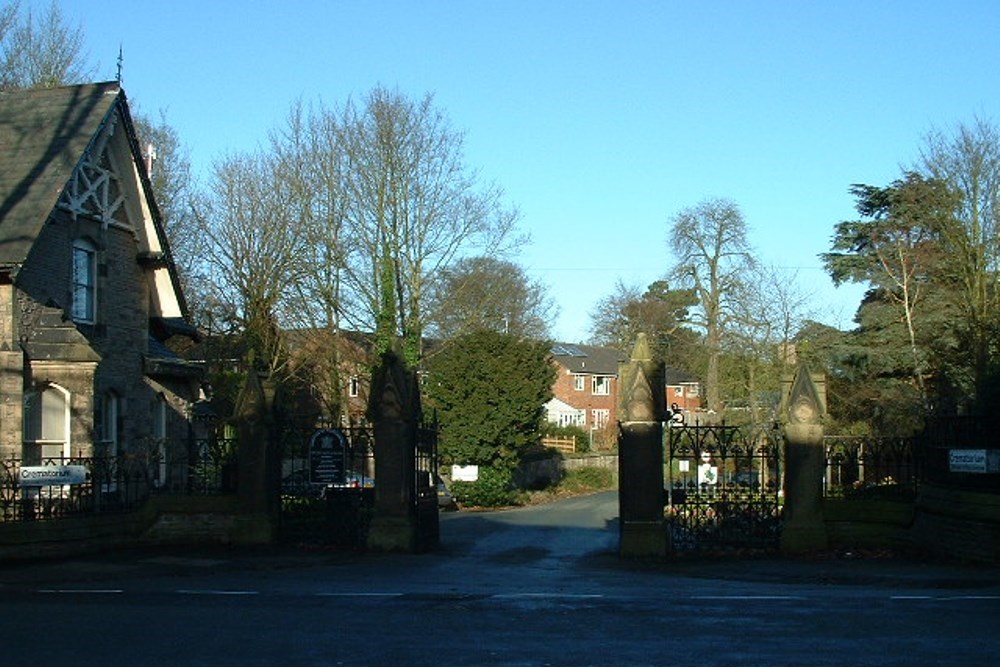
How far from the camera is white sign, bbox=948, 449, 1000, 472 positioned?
17562mm

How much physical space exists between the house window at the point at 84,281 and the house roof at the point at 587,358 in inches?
2980

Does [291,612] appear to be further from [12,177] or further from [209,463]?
[12,177]

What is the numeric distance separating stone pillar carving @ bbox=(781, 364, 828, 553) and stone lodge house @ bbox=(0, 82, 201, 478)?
11.4 metres

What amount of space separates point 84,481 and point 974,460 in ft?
46.8

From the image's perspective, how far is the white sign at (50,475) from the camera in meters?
19.2

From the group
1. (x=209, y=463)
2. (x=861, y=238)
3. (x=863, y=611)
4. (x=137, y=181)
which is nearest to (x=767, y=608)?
(x=863, y=611)

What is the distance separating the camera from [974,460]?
17.8 m

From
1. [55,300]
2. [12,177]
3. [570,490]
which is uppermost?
[12,177]

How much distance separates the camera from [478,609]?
13016 mm

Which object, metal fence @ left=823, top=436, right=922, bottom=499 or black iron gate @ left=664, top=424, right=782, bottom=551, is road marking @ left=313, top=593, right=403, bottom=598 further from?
metal fence @ left=823, top=436, right=922, bottom=499

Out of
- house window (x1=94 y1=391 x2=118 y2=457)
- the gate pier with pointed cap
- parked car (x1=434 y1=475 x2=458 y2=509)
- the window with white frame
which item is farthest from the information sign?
the window with white frame

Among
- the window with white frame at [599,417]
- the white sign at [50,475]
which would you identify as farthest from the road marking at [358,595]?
the window with white frame at [599,417]

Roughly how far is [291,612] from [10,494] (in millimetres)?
9013

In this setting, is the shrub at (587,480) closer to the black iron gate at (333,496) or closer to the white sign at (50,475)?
the black iron gate at (333,496)
